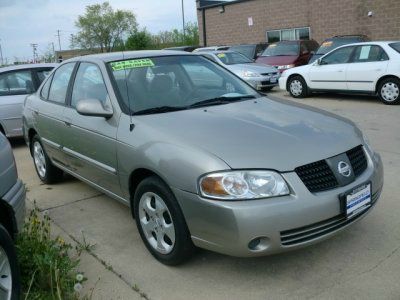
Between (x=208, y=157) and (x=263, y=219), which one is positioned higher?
(x=208, y=157)

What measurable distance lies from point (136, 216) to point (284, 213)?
1305 mm

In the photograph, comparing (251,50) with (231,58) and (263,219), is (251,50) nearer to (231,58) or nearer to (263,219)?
(231,58)

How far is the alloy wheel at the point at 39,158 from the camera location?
5.66 m

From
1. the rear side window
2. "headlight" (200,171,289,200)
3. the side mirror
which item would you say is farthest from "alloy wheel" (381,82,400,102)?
"headlight" (200,171,289,200)

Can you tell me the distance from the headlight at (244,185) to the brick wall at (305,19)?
682 inches

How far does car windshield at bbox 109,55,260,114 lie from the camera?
12.6ft

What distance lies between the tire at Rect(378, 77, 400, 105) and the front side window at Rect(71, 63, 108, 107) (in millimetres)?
7530

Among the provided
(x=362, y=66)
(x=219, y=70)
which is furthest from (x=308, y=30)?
(x=219, y=70)

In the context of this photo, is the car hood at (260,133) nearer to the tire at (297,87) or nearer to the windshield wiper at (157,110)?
the windshield wiper at (157,110)

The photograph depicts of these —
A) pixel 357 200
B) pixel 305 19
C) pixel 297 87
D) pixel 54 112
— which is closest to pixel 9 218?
pixel 54 112

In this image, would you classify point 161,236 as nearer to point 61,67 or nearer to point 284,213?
point 284,213

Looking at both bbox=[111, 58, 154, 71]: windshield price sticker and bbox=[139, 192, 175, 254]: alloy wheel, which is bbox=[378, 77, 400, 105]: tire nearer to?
bbox=[111, 58, 154, 71]: windshield price sticker

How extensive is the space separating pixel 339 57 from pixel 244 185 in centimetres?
909

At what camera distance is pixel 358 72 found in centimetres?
1038
